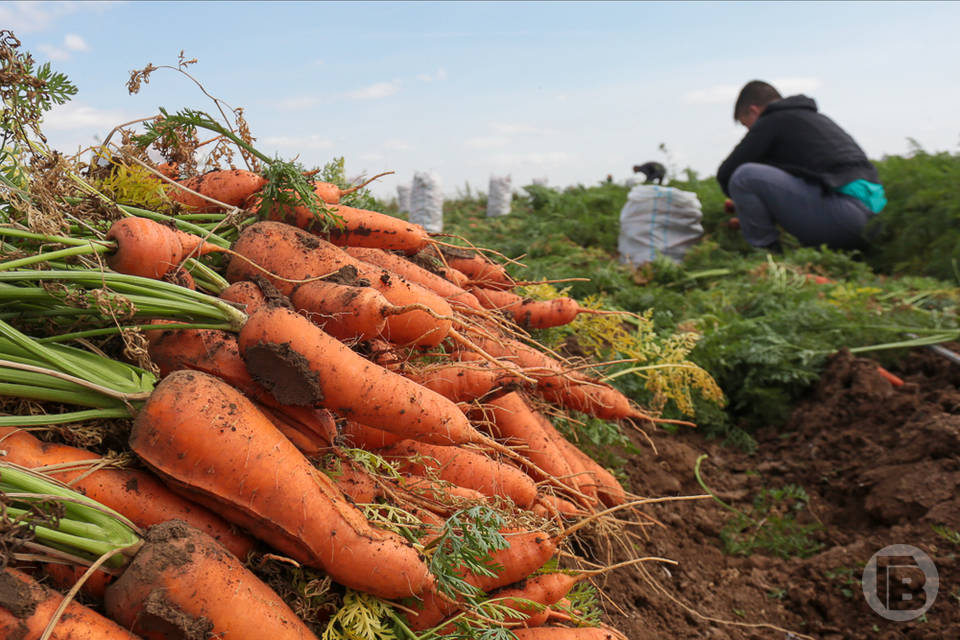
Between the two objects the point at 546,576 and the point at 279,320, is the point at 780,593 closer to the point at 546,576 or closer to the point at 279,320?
the point at 546,576

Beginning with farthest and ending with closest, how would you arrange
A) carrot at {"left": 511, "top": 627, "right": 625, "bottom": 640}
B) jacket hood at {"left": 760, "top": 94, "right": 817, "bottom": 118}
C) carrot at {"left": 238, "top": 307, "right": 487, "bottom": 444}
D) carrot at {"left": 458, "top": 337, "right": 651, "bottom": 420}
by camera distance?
1. jacket hood at {"left": 760, "top": 94, "right": 817, "bottom": 118}
2. carrot at {"left": 458, "top": 337, "right": 651, "bottom": 420}
3. carrot at {"left": 511, "top": 627, "right": 625, "bottom": 640}
4. carrot at {"left": 238, "top": 307, "right": 487, "bottom": 444}

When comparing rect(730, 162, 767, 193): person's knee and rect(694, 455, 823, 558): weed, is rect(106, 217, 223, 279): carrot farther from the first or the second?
rect(730, 162, 767, 193): person's knee

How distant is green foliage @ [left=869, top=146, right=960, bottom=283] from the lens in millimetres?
7109

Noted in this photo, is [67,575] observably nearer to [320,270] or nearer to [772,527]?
[320,270]

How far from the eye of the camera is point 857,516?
3.44 meters

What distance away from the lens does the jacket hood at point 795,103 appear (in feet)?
25.9

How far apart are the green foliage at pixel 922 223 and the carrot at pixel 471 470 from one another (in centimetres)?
626

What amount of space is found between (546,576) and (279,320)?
3.90 feet

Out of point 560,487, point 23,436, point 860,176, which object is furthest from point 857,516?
point 860,176

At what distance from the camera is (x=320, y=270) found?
2348 millimetres

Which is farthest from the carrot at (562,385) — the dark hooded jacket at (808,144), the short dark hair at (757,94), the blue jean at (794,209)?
the short dark hair at (757,94)

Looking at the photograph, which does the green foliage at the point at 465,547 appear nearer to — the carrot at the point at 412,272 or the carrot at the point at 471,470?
the carrot at the point at 471,470

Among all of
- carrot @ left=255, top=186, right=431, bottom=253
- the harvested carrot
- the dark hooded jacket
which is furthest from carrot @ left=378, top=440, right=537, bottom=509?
the dark hooded jacket

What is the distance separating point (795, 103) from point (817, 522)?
602 centimetres
